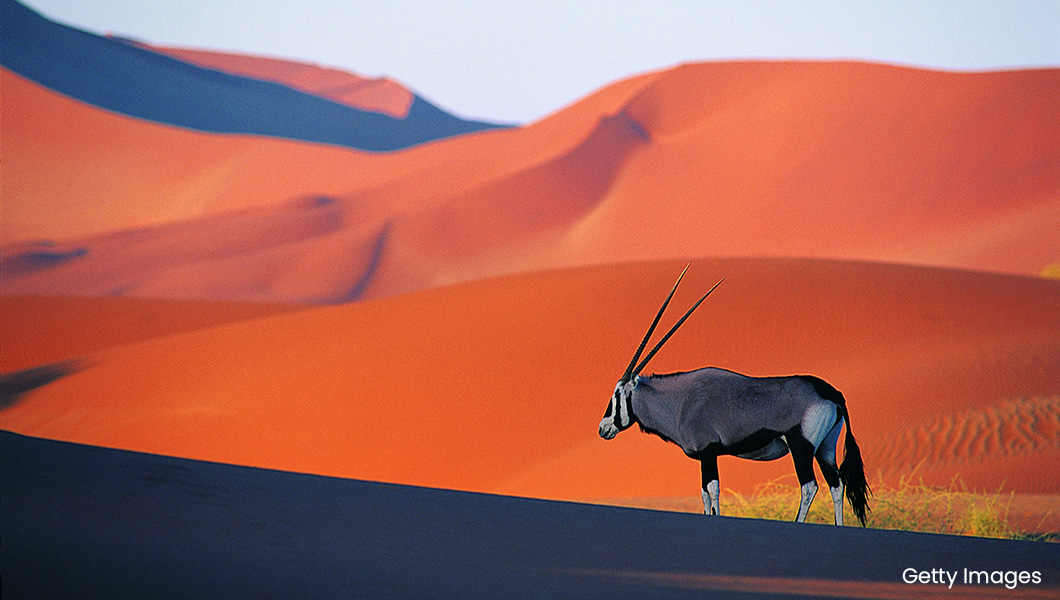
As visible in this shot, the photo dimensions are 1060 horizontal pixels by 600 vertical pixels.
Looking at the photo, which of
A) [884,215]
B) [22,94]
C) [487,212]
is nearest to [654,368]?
[884,215]

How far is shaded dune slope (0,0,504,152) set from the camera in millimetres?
97750

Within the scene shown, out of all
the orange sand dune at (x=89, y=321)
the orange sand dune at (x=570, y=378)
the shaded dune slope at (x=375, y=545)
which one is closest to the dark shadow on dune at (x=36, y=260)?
the orange sand dune at (x=89, y=321)

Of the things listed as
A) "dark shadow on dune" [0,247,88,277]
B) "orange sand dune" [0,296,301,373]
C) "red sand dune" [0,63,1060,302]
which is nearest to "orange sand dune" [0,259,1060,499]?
"orange sand dune" [0,296,301,373]

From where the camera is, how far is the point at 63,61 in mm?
100750

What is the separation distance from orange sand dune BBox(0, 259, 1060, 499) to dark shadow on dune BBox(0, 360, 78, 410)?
1.40ft

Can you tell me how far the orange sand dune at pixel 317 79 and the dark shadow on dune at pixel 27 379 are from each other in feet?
442

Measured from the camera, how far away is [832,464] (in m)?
7.03

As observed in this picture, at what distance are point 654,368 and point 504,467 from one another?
3.47 metres

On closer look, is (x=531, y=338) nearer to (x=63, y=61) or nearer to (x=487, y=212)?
(x=487, y=212)

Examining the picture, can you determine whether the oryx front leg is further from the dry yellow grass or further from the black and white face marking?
the dry yellow grass

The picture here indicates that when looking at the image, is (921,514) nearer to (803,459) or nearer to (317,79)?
(803,459)

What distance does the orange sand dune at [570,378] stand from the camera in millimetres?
13914

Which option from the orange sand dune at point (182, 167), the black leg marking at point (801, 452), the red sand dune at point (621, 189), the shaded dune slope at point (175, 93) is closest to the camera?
the black leg marking at point (801, 452)

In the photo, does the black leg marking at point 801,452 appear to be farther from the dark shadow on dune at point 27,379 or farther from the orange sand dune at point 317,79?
the orange sand dune at point 317,79
